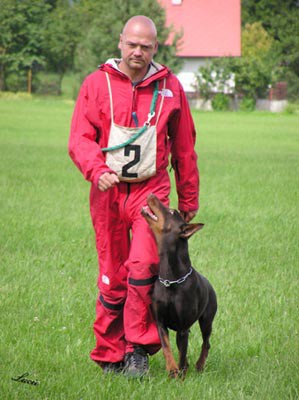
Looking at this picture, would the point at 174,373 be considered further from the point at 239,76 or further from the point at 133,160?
the point at 239,76

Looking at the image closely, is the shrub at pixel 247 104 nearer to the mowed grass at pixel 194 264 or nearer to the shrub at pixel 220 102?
the shrub at pixel 220 102

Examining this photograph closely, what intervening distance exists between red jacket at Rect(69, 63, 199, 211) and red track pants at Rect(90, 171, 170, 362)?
0.81 feet

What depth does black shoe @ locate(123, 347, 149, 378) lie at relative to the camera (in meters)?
5.46

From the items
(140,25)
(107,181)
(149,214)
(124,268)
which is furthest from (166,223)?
(140,25)

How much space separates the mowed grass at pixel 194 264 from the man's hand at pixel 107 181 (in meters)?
1.17

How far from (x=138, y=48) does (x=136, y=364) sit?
1.97 m

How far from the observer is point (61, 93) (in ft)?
231

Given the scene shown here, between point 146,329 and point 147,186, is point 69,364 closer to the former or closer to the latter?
point 146,329

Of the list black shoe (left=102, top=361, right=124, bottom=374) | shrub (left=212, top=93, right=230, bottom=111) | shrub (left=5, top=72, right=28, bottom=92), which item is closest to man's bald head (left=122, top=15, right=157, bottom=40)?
black shoe (left=102, top=361, right=124, bottom=374)

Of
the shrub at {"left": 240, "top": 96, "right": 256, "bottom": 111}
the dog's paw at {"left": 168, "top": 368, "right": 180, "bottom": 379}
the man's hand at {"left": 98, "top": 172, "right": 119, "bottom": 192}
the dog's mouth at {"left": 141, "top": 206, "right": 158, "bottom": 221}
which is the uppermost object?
the man's hand at {"left": 98, "top": 172, "right": 119, "bottom": 192}

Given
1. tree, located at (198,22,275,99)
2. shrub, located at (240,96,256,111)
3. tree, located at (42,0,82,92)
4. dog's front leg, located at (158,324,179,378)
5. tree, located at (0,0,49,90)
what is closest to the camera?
dog's front leg, located at (158,324,179,378)

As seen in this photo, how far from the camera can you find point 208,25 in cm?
7694

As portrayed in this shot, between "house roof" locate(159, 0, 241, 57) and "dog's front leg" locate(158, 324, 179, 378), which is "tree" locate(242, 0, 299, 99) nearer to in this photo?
"house roof" locate(159, 0, 241, 57)

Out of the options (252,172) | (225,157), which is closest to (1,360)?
(252,172)
